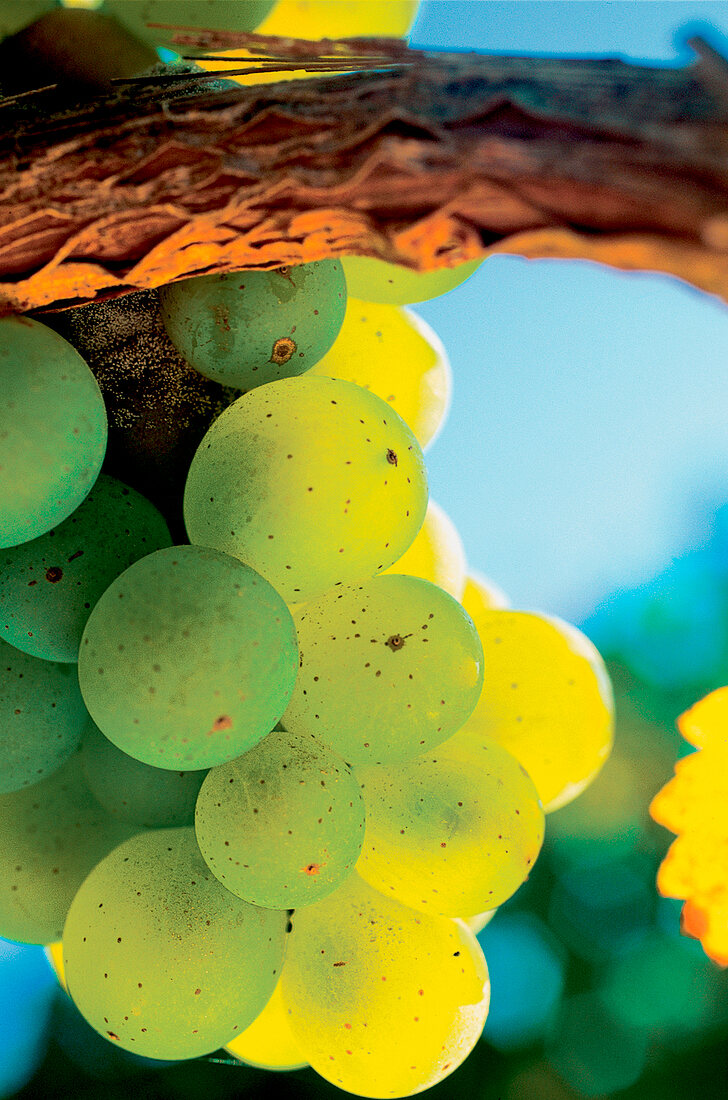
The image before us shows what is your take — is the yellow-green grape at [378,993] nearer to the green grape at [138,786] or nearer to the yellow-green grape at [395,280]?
the green grape at [138,786]

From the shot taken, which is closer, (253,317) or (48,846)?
(253,317)

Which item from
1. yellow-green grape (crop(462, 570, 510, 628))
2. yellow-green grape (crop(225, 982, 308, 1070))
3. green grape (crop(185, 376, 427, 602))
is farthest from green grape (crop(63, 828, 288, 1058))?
yellow-green grape (crop(462, 570, 510, 628))

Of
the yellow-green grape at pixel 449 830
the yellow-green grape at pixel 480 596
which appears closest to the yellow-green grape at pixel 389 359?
the yellow-green grape at pixel 480 596

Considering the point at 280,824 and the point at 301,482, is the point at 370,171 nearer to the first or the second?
the point at 301,482

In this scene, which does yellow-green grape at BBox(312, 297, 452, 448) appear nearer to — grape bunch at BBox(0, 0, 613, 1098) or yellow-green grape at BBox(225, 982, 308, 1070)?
grape bunch at BBox(0, 0, 613, 1098)

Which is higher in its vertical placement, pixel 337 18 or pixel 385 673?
pixel 337 18

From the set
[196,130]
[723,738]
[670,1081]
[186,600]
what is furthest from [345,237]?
[670,1081]

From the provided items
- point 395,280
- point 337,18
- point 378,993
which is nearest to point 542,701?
point 378,993

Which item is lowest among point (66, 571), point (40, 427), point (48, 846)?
point (48, 846)
